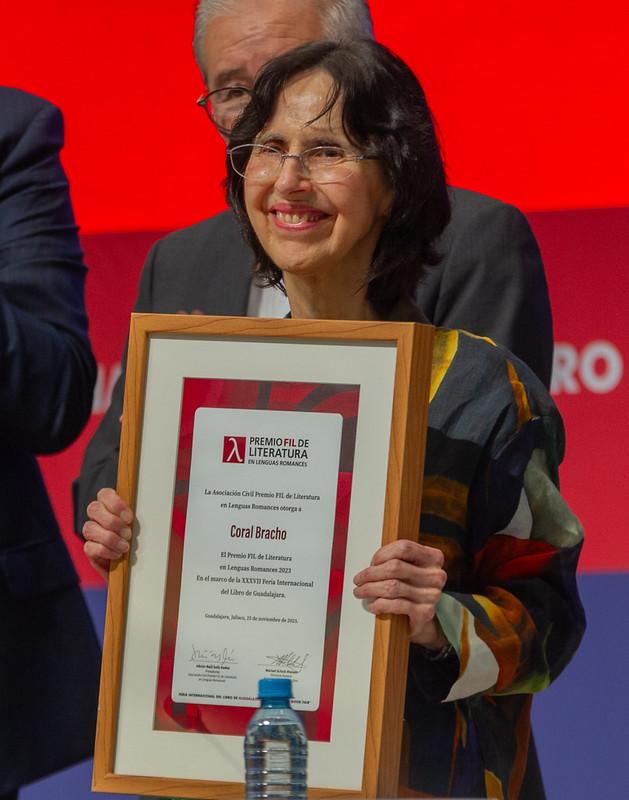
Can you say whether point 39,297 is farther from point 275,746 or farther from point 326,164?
point 275,746

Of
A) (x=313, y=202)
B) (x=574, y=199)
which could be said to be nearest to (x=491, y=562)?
(x=313, y=202)

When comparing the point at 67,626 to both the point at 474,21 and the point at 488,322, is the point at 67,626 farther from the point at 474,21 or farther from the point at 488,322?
the point at 474,21

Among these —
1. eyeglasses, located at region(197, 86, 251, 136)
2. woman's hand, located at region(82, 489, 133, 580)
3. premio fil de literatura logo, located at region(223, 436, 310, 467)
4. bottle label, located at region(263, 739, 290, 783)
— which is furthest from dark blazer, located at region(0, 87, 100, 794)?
bottle label, located at region(263, 739, 290, 783)

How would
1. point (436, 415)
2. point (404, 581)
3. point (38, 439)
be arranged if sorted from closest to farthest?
point (404, 581) < point (436, 415) < point (38, 439)

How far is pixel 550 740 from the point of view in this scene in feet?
11.0

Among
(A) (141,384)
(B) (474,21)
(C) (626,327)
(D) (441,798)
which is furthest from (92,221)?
(D) (441,798)

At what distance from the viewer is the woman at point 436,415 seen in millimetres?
1949

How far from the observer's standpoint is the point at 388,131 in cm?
211

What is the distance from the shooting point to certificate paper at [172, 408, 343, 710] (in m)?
1.79

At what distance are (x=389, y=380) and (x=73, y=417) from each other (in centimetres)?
84

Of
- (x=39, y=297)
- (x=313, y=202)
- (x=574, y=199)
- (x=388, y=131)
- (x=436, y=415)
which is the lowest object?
(x=436, y=415)

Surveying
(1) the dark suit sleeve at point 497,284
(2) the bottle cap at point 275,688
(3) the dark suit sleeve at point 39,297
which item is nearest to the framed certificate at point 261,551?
(2) the bottle cap at point 275,688
